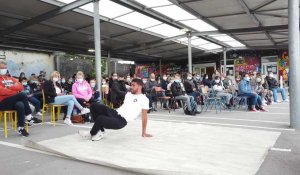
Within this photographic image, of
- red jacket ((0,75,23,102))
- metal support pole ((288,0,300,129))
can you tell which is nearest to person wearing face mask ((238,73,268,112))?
metal support pole ((288,0,300,129))

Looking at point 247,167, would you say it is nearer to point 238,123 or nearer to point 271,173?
point 271,173

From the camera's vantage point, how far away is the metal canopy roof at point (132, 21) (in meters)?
9.26

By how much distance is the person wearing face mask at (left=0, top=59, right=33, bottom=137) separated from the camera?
5.35 m

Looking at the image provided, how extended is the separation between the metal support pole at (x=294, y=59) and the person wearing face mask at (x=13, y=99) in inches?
221

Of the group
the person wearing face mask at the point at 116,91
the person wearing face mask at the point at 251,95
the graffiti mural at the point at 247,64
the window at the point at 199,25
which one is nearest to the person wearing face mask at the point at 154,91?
the person wearing face mask at the point at 116,91

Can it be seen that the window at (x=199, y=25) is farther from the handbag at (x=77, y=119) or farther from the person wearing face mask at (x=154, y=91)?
the handbag at (x=77, y=119)

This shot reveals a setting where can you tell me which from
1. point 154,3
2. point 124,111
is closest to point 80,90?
point 124,111

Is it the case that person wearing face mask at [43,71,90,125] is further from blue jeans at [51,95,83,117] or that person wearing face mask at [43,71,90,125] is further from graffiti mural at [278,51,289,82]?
graffiti mural at [278,51,289,82]

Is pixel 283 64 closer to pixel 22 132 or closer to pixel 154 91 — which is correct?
pixel 154 91

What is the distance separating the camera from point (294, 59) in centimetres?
593

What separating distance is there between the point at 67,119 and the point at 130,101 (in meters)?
Result: 2.68

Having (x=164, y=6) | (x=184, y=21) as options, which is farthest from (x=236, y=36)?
(x=164, y=6)

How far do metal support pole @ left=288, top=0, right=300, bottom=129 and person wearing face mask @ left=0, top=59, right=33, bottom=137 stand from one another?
18.4 ft

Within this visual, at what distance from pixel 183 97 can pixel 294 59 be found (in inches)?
143
